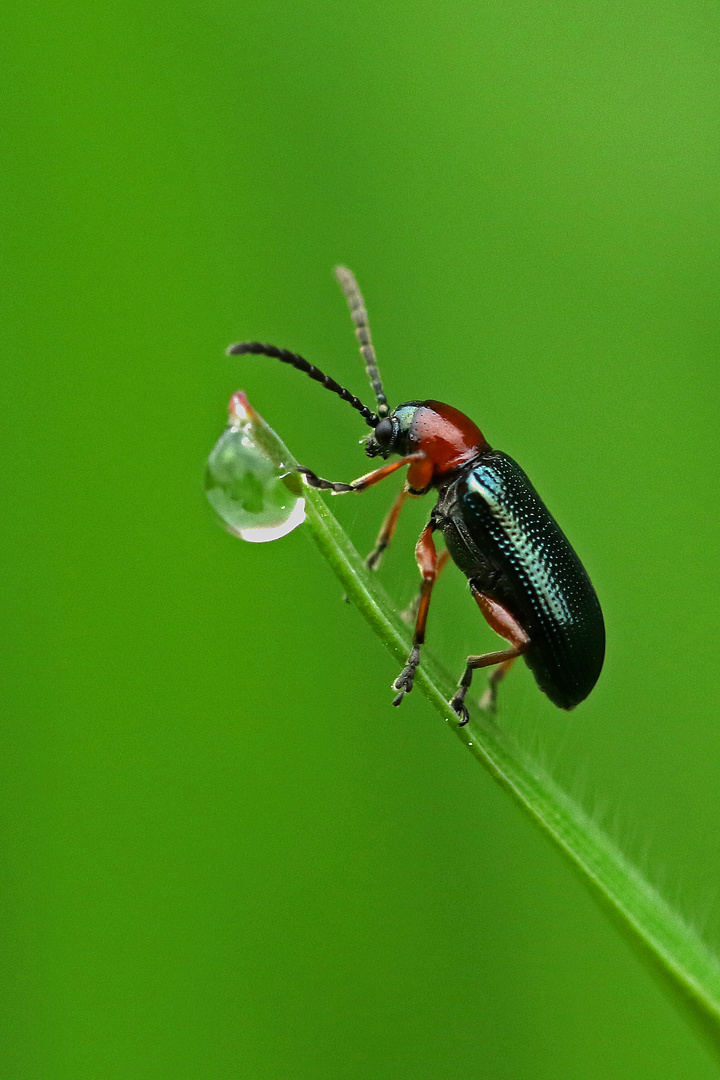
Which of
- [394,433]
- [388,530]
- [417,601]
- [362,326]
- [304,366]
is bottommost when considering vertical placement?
[417,601]

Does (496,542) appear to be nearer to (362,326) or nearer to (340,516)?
(362,326)

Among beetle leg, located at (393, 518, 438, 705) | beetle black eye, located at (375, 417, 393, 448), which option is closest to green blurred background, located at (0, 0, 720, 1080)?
beetle leg, located at (393, 518, 438, 705)

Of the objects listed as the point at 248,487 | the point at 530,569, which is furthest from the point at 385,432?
the point at 248,487

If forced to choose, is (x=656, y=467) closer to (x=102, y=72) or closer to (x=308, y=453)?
(x=308, y=453)

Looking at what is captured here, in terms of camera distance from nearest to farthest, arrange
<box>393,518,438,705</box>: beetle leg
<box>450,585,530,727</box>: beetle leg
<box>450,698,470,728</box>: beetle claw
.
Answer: <box>450,698,470,728</box>: beetle claw
<box>393,518,438,705</box>: beetle leg
<box>450,585,530,727</box>: beetle leg

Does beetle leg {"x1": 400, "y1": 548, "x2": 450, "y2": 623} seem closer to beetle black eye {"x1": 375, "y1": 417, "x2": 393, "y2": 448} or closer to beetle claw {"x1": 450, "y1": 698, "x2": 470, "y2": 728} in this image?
beetle claw {"x1": 450, "y1": 698, "x2": 470, "y2": 728}

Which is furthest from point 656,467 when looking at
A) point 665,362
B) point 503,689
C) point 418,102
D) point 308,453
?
point 418,102
